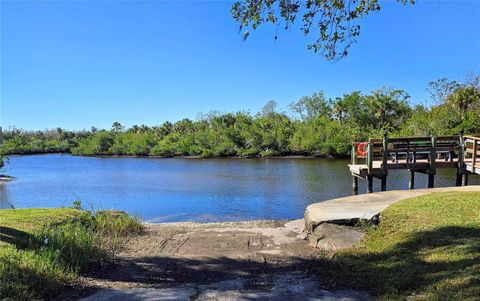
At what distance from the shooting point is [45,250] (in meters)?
6.54

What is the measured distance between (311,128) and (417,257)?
56242mm

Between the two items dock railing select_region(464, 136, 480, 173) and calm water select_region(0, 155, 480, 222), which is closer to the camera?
dock railing select_region(464, 136, 480, 173)

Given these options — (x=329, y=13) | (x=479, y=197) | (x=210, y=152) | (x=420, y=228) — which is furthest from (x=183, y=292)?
(x=210, y=152)

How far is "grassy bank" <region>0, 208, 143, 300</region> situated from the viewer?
18.2ft

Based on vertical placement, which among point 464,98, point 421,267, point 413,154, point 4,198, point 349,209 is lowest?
point 4,198

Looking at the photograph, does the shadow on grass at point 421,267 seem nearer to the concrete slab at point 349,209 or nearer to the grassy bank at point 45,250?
the concrete slab at point 349,209

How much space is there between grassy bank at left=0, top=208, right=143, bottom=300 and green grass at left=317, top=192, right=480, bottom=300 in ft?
13.2

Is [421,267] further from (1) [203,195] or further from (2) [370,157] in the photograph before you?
(1) [203,195]

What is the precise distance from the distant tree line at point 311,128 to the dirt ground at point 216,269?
113 feet

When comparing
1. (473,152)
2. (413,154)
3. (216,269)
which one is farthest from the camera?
(413,154)

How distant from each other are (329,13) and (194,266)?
202 inches

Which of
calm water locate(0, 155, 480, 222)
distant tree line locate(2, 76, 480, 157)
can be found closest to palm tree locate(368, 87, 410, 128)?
distant tree line locate(2, 76, 480, 157)

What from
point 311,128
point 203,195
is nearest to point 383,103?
point 311,128

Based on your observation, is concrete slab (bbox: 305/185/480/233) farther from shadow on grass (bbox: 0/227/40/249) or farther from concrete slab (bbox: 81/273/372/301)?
shadow on grass (bbox: 0/227/40/249)
